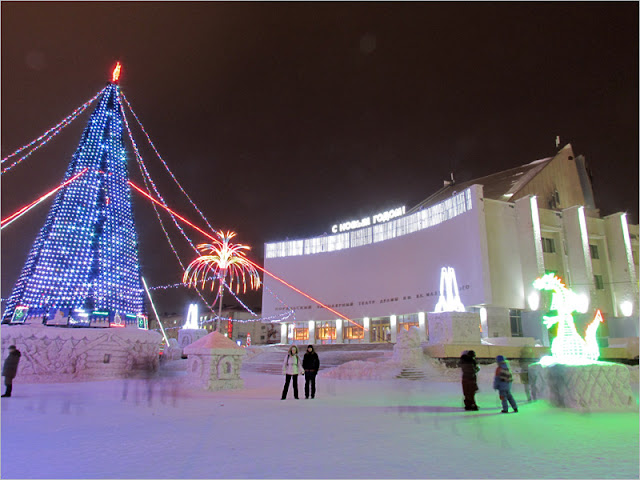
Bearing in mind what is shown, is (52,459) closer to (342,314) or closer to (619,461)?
(619,461)

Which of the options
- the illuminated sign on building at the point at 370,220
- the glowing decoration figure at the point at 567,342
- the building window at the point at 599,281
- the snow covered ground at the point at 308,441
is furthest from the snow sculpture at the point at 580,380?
the illuminated sign on building at the point at 370,220

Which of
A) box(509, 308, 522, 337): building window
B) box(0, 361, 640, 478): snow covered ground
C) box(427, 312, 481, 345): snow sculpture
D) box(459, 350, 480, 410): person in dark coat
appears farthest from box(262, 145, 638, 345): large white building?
box(0, 361, 640, 478): snow covered ground

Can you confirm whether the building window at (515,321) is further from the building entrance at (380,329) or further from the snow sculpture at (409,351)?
the snow sculpture at (409,351)

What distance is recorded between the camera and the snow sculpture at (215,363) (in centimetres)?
1380

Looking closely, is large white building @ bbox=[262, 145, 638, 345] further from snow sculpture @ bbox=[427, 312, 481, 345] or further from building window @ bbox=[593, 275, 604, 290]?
snow sculpture @ bbox=[427, 312, 481, 345]

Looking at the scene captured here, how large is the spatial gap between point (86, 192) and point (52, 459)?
732 inches

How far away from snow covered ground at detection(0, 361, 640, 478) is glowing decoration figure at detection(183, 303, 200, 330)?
24.2m

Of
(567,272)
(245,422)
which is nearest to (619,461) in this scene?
(245,422)

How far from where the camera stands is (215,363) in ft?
45.6

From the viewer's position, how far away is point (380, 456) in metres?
5.38

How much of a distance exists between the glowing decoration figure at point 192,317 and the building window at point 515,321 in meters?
26.5

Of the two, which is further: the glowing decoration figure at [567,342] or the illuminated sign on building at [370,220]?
the illuminated sign on building at [370,220]

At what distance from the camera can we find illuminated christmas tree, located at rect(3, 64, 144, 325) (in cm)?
1936

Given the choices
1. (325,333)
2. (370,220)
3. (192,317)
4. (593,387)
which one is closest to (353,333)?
(325,333)
